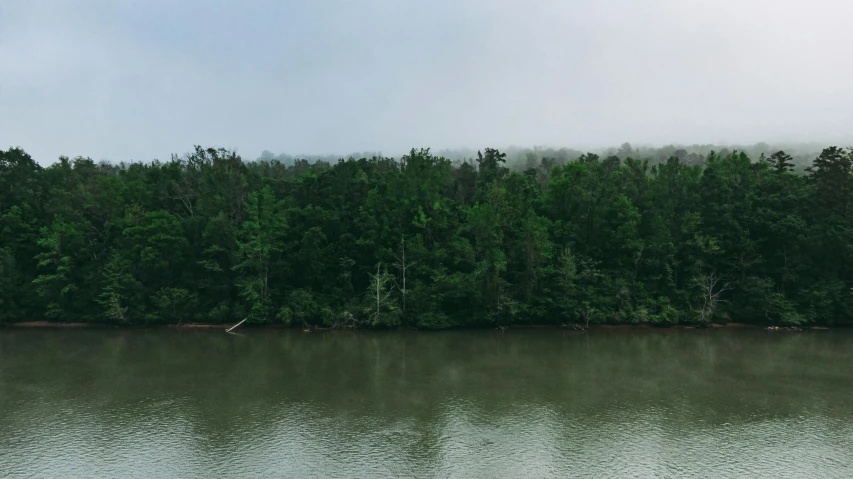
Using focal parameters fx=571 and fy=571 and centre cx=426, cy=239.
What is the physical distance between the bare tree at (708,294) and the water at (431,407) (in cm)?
336

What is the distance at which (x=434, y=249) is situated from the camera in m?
46.5

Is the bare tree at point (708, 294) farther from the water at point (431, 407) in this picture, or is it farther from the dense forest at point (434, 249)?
the water at point (431, 407)

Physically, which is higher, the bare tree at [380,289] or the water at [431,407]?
the bare tree at [380,289]

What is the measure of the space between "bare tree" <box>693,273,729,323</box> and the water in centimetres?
336

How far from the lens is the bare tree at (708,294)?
144ft

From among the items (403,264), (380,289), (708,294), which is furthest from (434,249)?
(708,294)

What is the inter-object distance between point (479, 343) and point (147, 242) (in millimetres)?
28234

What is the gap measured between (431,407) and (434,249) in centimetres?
2109

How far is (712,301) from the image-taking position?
145 ft

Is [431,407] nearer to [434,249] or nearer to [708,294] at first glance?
[434,249]

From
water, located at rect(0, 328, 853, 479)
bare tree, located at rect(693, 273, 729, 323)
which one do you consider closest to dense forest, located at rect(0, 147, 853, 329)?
bare tree, located at rect(693, 273, 729, 323)

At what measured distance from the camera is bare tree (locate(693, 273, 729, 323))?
43.8 metres

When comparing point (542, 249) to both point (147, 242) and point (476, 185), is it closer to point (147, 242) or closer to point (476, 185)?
point (476, 185)

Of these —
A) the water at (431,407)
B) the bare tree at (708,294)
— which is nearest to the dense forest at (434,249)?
the bare tree at (708,294)
